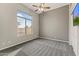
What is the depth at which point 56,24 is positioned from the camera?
8359mm

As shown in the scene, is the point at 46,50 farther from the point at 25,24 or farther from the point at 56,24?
the point at 56,24

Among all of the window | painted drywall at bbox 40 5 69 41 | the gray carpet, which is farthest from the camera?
painted drywall at bbox 40 5 69 41

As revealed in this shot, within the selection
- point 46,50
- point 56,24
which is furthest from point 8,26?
point 56,24

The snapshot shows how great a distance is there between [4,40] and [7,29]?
586 mm

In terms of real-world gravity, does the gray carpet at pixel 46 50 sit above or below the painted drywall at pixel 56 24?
below

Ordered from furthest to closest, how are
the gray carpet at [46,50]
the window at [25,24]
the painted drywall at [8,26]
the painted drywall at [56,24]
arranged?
the painted drywall at [56,24] → the window at [25,24] → the painted drywall at [8,26] → the gray carpet at [46,50]

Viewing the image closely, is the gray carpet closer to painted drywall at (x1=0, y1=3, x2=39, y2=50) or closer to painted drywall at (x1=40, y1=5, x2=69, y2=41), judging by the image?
painted drywall at (x1=0, y1=3, x2=39, y2=50)

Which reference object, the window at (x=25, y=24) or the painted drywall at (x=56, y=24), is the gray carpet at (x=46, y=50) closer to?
the window at (x=25, y=24)

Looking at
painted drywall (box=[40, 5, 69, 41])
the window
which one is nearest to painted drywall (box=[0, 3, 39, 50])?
the window

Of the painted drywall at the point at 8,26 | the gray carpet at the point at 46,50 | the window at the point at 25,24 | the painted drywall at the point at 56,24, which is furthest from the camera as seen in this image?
the painted drywall at the point at 56,24

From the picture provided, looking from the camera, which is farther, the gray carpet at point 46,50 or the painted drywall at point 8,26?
the painted drywall at point 8,26

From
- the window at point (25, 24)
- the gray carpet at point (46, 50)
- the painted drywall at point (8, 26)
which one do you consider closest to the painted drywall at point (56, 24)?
the window at point (25, 24)

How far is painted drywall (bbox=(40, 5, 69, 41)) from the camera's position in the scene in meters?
7.67

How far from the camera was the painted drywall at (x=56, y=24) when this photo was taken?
767 cm
